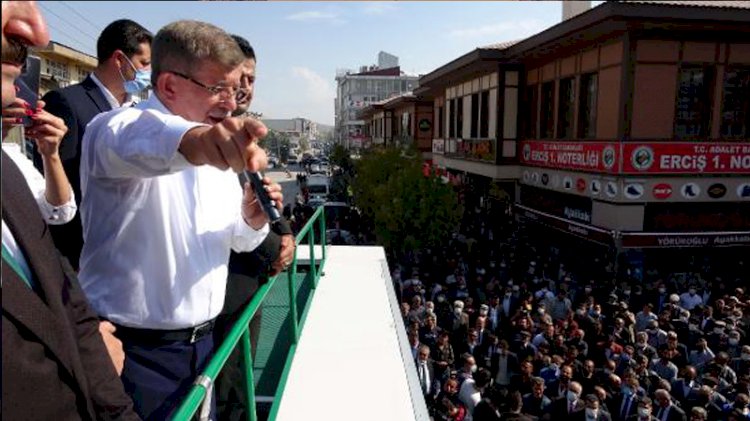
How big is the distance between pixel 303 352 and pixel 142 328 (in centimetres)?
232

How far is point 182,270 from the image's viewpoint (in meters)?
1.86

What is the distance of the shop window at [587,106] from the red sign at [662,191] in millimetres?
2152

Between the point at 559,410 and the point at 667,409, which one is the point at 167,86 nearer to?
the point at 559,410

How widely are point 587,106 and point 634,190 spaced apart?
120 inches

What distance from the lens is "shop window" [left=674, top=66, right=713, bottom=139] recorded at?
1343 cm

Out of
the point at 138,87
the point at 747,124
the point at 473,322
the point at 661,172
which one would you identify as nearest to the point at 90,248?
the point at 138,87

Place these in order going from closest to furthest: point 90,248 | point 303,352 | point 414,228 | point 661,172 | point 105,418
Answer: point 105,418 < point 90,248 < point 303,352 < point 661,172 < point 414,228

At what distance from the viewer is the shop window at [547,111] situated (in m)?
16.7

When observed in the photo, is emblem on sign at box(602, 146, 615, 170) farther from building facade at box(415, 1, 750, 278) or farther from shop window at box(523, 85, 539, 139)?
shop window at box(523, 85, 539, 139)

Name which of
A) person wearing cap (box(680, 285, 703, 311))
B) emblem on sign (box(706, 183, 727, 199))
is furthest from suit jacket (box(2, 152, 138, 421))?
emblem on sign (box(706, 183, 727, 199))

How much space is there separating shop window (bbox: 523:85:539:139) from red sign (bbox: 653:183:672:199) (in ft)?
16.8

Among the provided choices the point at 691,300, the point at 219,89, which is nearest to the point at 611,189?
the point at 691,300

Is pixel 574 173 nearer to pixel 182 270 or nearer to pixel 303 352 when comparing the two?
pixel 303 352

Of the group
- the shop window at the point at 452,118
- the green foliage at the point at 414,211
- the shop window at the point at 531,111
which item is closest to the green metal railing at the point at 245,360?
the green foliage at the point at 414,211
